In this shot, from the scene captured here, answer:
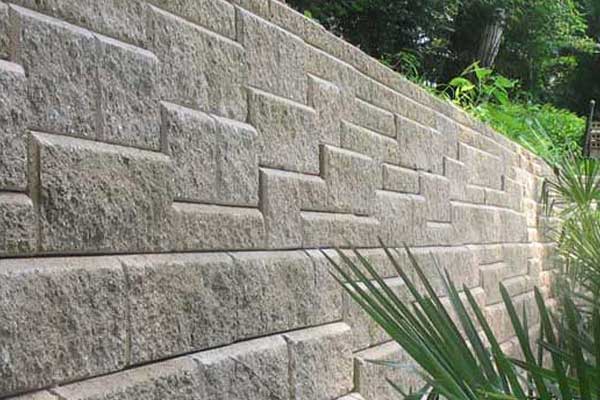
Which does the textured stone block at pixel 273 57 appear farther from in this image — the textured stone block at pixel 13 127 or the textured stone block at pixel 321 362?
the textured stone block at pixel 13 127

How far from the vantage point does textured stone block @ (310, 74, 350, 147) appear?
217 centimetres

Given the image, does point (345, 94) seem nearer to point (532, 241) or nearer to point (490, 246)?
point (490, 246)

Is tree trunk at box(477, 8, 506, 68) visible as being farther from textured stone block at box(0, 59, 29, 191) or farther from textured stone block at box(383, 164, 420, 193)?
textured stone block at box(0, 59, 29, 191)

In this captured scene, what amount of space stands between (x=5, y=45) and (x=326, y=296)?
1.17m

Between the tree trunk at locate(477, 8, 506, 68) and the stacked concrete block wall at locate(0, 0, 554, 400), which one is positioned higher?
the tree trunk at locate(477, 8, 506, 68)

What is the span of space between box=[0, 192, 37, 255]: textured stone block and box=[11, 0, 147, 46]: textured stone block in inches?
11.9

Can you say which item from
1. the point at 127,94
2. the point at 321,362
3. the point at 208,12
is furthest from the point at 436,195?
the point at 127,94

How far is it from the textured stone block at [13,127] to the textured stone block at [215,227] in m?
0.39

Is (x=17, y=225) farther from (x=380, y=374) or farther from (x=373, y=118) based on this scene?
(x=373, y=118)

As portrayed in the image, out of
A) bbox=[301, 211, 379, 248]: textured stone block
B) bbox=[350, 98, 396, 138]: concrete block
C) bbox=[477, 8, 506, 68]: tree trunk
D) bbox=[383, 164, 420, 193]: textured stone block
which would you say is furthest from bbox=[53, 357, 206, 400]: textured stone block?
bbox=[477, 8, 506, 68]: tree trunk

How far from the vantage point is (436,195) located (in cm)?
323

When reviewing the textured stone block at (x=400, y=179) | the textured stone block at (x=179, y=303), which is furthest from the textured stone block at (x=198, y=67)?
the textured stone block at (x=400, y=179)

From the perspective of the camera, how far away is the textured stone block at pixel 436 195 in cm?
310

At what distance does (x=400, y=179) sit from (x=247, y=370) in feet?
4.44
